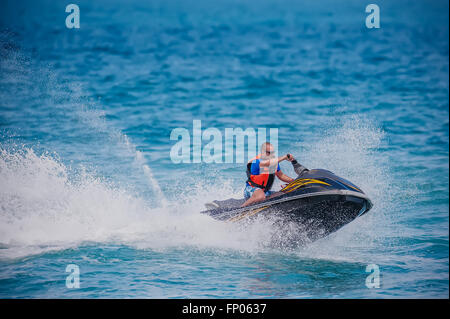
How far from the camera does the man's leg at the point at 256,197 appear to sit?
31.1 feet

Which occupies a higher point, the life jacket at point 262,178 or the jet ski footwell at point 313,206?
the life jacket at point 262,178

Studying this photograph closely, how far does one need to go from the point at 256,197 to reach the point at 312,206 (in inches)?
36.9

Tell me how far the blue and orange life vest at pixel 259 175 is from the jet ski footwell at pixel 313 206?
0.93 feet

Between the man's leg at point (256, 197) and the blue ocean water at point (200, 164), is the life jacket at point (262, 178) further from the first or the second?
the blue ocean water at point (200, 164)

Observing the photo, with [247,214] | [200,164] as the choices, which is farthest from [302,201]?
[200,164]

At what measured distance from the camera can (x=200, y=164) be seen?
48.8 ft

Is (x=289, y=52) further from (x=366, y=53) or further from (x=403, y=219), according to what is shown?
(x=403, y=219)

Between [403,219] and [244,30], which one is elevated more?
[244,30]

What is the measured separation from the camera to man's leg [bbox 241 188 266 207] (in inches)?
373

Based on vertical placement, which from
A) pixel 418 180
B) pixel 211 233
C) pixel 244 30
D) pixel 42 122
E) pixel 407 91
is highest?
pixel 244 30

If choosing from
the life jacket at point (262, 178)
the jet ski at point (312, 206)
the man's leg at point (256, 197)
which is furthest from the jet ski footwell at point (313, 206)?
the life jacket at point (262, 178)
